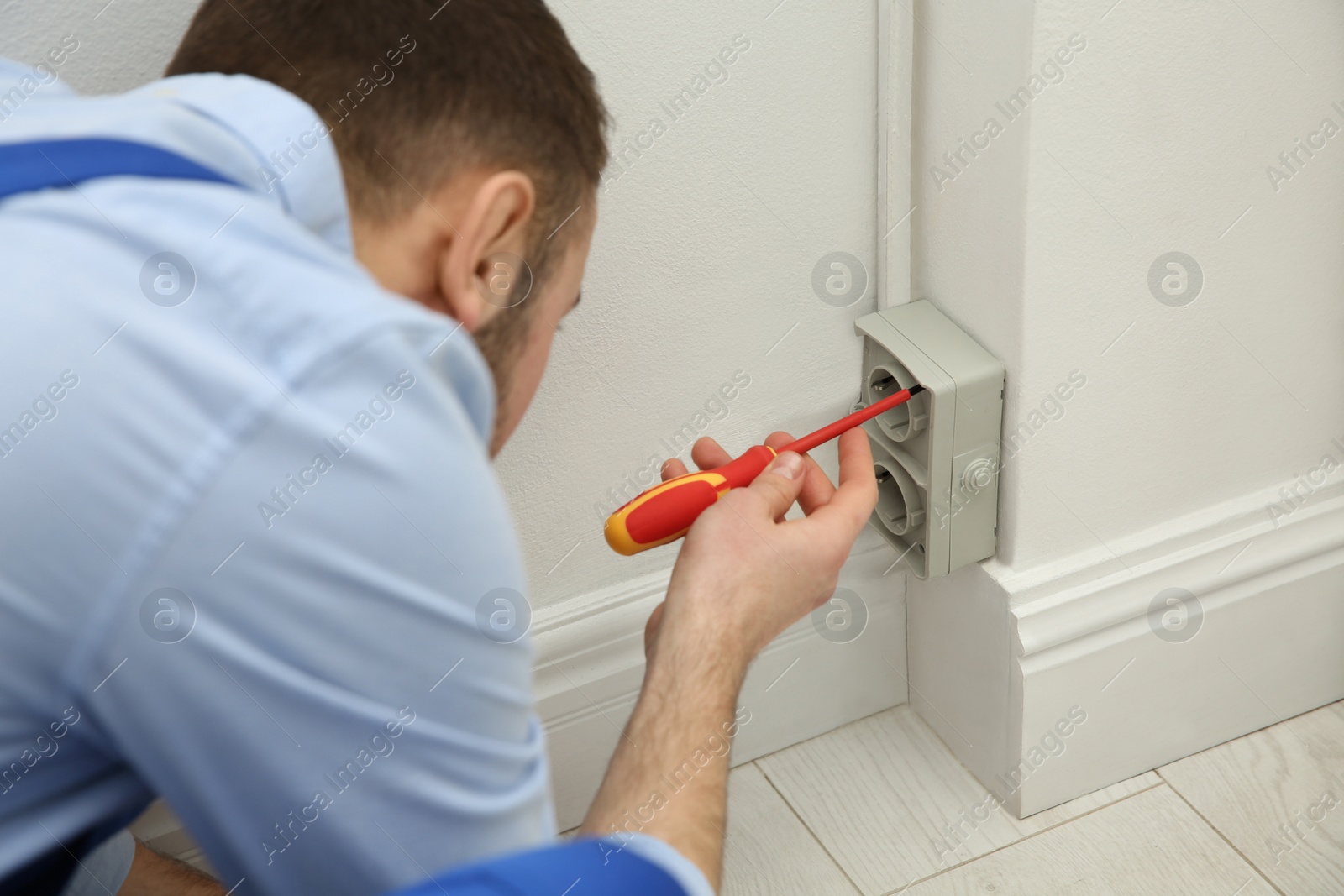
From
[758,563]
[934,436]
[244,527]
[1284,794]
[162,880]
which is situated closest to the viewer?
[244,527]

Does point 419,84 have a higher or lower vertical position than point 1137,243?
higher

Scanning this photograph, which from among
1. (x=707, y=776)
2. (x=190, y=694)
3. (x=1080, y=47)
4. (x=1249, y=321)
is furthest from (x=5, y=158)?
(x=1249, y=321)

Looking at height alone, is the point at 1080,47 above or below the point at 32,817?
below

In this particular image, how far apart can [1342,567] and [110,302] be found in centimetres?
102

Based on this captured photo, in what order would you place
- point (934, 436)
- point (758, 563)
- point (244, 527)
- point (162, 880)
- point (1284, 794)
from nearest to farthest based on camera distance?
1. point (244, 527)
2. point (758, 563)
3. point (162, 880)
4. point (934, 436)
5. point (1284, 794)

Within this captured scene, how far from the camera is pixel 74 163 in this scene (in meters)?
0.43

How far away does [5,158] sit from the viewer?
0.43 meters

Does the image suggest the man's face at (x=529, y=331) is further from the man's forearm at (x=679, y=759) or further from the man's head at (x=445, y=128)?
the man's forearm at (x=679, y=759)

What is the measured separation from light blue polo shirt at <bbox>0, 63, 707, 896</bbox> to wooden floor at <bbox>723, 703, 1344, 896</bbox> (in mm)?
589

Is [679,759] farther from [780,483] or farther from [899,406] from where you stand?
[899,406]

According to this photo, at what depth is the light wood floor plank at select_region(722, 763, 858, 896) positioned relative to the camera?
97 centimetres

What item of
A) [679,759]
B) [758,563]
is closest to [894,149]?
[758,563]

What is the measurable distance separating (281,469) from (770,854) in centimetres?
73

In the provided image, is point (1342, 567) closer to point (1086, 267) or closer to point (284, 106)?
point (1086, 267)
